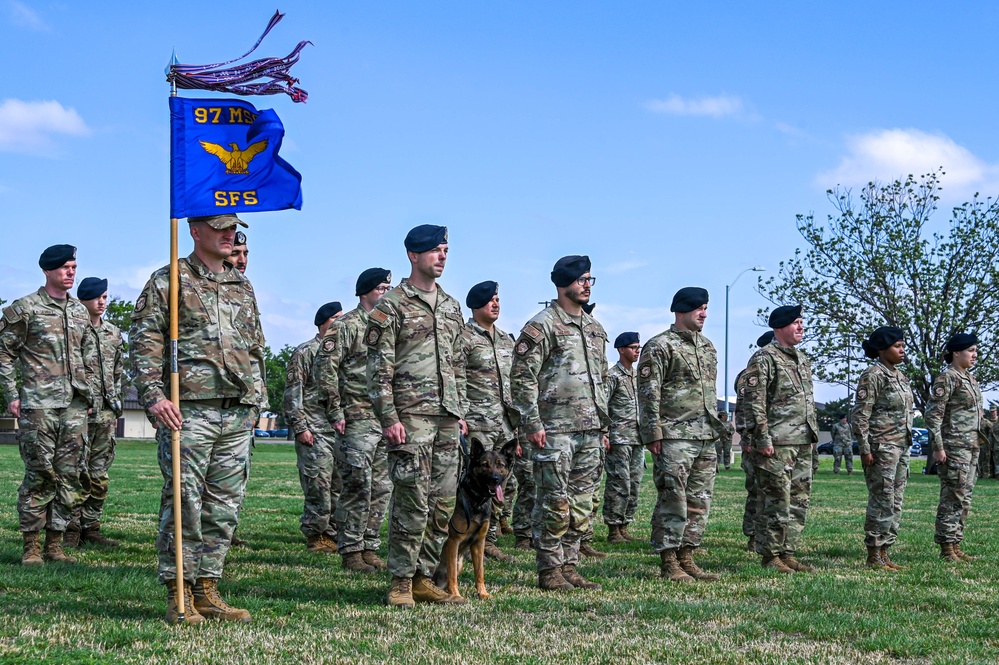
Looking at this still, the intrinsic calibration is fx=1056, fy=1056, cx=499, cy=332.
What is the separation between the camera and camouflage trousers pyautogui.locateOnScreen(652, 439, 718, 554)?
9336mm

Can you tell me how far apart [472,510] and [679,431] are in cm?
250

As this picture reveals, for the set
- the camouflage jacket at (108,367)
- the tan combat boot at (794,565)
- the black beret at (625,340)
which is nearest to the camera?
the tan combat boot at (794,565)

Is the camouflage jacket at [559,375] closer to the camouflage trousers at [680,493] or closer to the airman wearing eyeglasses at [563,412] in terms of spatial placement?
the airman wearing eyeglasses at [563,412]

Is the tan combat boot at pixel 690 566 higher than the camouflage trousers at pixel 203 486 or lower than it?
lower

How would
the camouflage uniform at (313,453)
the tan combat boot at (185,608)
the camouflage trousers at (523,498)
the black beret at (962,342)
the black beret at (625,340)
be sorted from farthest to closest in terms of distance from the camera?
the black beret at (625,340)
the black beret at (962,342)
the camouflage trousers at (523,498)
the camouflage uniform at (313,453)
the tan combat boot at (185,608)

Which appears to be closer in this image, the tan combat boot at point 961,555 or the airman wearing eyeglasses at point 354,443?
the airman wearing eyeglasses at point 354,443

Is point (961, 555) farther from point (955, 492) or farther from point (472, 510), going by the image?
point (472, 510)

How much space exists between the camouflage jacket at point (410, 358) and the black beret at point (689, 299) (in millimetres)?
2872

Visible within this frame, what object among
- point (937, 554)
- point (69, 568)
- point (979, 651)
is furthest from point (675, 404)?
point (69, 568)

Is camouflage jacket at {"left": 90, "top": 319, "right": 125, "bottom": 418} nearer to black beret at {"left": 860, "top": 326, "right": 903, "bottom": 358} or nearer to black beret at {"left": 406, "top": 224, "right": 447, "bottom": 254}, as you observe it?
black beret at {"left": 406, "top": 224, "right": 447, "bottom": 254}

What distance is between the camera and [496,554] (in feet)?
34.5

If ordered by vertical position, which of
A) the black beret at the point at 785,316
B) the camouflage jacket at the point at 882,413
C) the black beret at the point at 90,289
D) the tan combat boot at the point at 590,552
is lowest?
the tan combat boot at the point at 590,552

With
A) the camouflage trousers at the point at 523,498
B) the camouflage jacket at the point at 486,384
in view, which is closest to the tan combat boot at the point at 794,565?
the camouflage trousers at the point at 523,498

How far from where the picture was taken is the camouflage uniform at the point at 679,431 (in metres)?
9.36
